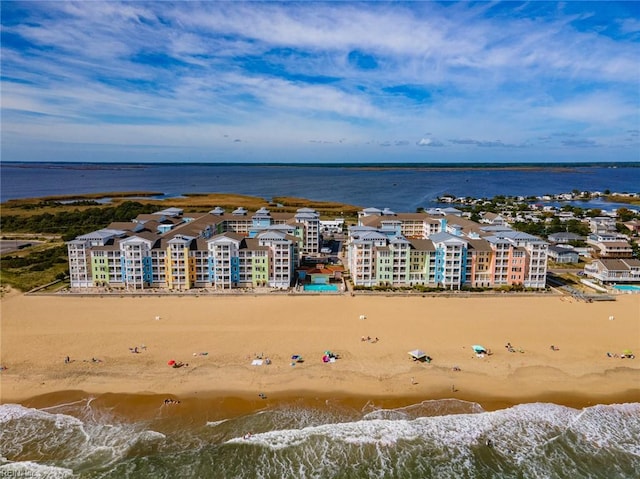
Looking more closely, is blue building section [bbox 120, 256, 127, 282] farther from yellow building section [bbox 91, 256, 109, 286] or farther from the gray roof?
the gray roof

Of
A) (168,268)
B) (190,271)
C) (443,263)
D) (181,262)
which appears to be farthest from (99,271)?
(443,263)

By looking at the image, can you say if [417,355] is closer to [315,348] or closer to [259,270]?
[315,348]

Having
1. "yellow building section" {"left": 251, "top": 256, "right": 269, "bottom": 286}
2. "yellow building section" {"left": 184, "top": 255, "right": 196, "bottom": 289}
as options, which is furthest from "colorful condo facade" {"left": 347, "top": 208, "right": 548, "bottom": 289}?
"yellow building section" {"left": 184, "top": 255, "right": 196, "bottom": 289}

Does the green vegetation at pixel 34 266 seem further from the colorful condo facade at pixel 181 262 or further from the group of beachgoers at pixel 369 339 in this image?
the group of beachgoers at pixel 369 339

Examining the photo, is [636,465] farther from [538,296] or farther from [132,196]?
[132,196]

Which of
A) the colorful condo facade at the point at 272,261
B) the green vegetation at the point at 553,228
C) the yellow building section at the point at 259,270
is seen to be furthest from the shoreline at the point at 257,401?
the green vegetation at the point at 553,228

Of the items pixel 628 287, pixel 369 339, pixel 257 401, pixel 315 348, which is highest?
pixel 628 287
